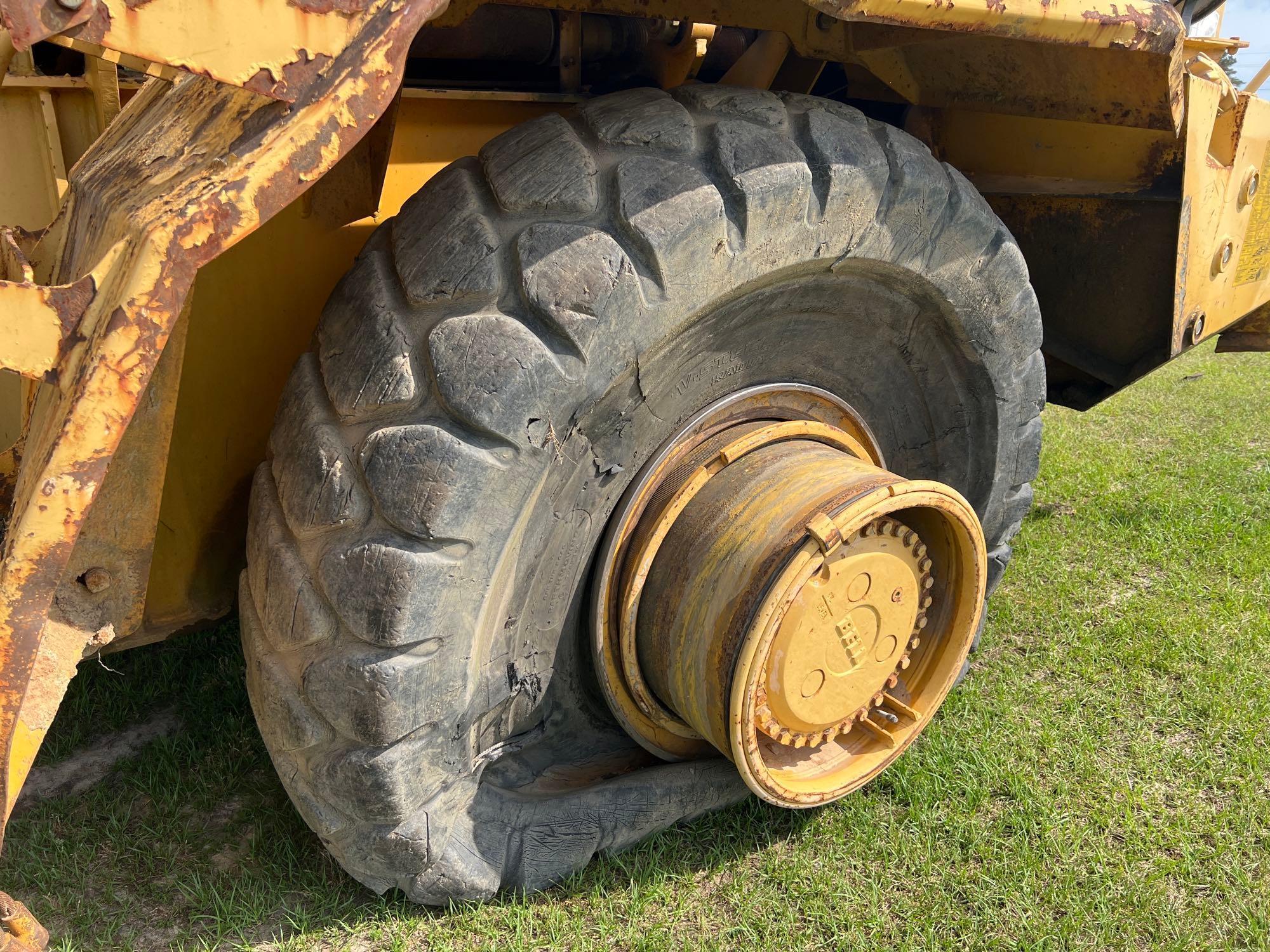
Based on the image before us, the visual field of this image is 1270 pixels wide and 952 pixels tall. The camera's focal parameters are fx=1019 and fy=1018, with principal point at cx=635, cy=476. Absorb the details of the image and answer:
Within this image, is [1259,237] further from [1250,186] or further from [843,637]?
[843,637]

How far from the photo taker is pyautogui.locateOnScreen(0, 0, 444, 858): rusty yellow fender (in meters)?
1.13

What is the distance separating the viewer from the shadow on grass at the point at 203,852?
1.86 m

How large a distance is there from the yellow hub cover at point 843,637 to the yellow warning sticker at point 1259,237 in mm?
1456

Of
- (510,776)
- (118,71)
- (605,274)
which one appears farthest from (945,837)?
(118,71)

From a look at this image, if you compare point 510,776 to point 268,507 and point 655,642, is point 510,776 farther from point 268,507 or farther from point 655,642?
point 268,507

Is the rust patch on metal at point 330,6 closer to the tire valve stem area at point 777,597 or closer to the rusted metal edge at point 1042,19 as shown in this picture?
the rusted metal edge at point 1042,19

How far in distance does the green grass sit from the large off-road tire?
6.1 inches

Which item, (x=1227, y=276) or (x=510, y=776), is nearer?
(x=510, y=776)

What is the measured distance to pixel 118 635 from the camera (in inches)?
62.1

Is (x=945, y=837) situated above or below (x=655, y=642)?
below

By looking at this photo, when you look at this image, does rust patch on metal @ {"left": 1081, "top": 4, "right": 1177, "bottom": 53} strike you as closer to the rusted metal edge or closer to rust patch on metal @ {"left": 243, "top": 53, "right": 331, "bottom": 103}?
the rusted metal edge

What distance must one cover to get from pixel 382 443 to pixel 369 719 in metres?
0.43

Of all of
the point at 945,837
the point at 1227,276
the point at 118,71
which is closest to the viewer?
the point at 118,71

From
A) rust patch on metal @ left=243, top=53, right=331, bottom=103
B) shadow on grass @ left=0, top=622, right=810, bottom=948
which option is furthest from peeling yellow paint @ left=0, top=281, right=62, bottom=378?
shadow on grass @ left=0, top=622, right=810, bottom=948
